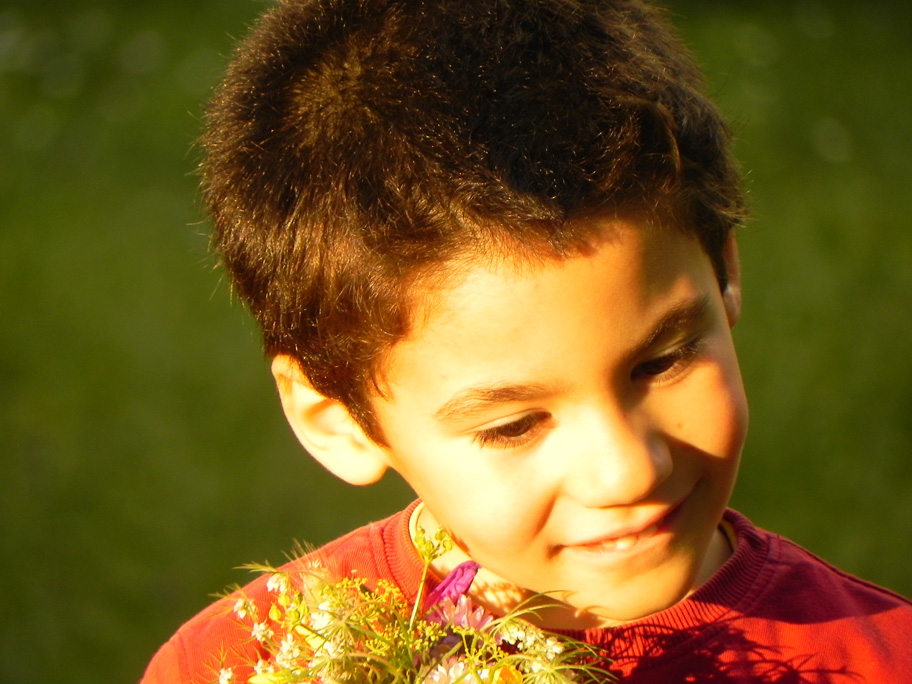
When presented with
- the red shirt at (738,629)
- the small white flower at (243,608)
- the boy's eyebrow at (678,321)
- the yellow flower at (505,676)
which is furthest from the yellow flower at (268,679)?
the boy's eyebrow at (678,321)

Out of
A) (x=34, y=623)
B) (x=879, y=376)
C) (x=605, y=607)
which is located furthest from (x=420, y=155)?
(x=879, y=376)

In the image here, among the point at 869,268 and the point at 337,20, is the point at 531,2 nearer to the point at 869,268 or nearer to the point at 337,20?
the point at 337,20

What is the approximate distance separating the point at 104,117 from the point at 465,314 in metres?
4.91

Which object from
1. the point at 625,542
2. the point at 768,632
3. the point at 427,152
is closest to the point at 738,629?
the point at 768,632

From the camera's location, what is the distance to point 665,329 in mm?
1720

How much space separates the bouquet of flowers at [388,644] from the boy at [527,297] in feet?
0.70

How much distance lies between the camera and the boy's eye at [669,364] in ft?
5.73

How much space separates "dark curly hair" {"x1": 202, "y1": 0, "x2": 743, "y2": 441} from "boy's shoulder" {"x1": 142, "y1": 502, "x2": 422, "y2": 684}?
30cm

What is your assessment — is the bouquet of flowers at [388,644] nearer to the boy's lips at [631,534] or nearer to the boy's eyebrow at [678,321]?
the boy's lips at [631,534]

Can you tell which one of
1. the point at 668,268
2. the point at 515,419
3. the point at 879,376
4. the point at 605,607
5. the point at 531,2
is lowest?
the point at 879,376

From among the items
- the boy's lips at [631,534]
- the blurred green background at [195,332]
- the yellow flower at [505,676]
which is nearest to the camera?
the yellow flower at [505,676]

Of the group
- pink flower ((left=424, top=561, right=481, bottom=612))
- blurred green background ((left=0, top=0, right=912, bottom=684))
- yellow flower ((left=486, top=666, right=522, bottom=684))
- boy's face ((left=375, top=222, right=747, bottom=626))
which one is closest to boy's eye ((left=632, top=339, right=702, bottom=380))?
boy's face ((left=375, top=222, right=747, bottom=626))

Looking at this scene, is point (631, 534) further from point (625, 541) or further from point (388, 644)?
point (388, 644)

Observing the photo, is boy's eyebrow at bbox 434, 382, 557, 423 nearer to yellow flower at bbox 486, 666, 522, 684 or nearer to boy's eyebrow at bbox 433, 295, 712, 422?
boy's eyebrow at bbox 433, 295, 712, 422
